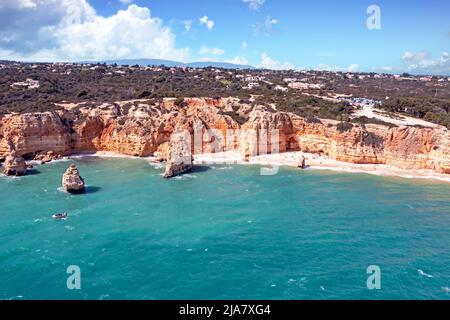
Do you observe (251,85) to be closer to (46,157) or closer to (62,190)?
(46,157)

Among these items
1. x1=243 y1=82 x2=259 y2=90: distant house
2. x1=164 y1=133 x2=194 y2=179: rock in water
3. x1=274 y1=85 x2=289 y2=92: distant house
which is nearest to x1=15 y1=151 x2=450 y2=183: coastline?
x1=164 y1=133 x2=194 y2=179: rock in water

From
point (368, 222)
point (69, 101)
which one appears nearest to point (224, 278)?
point (368, 222)

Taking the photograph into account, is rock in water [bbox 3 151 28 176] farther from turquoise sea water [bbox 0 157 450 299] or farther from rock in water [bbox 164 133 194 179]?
rock in water [bbox 164 133 194 179]

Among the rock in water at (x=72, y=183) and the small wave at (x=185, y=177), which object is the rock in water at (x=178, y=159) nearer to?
the small wave at (x=185, y=177)

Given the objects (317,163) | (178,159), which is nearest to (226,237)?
(178,159)

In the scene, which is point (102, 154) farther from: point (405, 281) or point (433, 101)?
point (433, 101)

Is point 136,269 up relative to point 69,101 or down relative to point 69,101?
down
